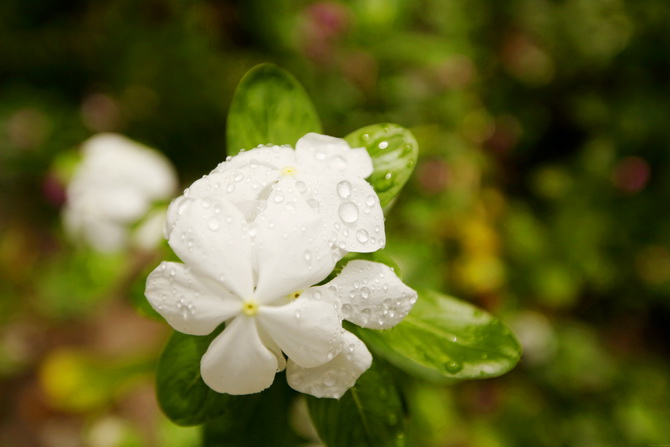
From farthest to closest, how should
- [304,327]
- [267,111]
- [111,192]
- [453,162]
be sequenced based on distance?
[453,162], [111,192], [267,111], [304,327]

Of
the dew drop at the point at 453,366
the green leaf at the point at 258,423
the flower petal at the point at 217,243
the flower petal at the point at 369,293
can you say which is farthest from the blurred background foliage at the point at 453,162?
the flower petal at the point at 217,243

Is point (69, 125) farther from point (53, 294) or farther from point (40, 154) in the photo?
point (53, 294)

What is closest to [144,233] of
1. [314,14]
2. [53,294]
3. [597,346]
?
[53,294]

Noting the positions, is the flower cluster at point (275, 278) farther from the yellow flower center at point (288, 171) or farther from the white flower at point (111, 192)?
the white flower at point (111, 192)

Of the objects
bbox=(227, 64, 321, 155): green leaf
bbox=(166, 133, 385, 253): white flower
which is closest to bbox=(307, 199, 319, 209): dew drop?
bbox=(166, 133, 385, 253): white flower

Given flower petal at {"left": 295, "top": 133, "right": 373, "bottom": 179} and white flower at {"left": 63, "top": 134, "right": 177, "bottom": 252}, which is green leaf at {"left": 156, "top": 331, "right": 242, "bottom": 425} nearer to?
flower petal at {"left": 295, "top": 133, "right": 373, "bottom": 179}

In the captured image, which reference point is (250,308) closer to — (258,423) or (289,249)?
(289,249)

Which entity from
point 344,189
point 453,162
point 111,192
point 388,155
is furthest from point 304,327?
point 453,162
